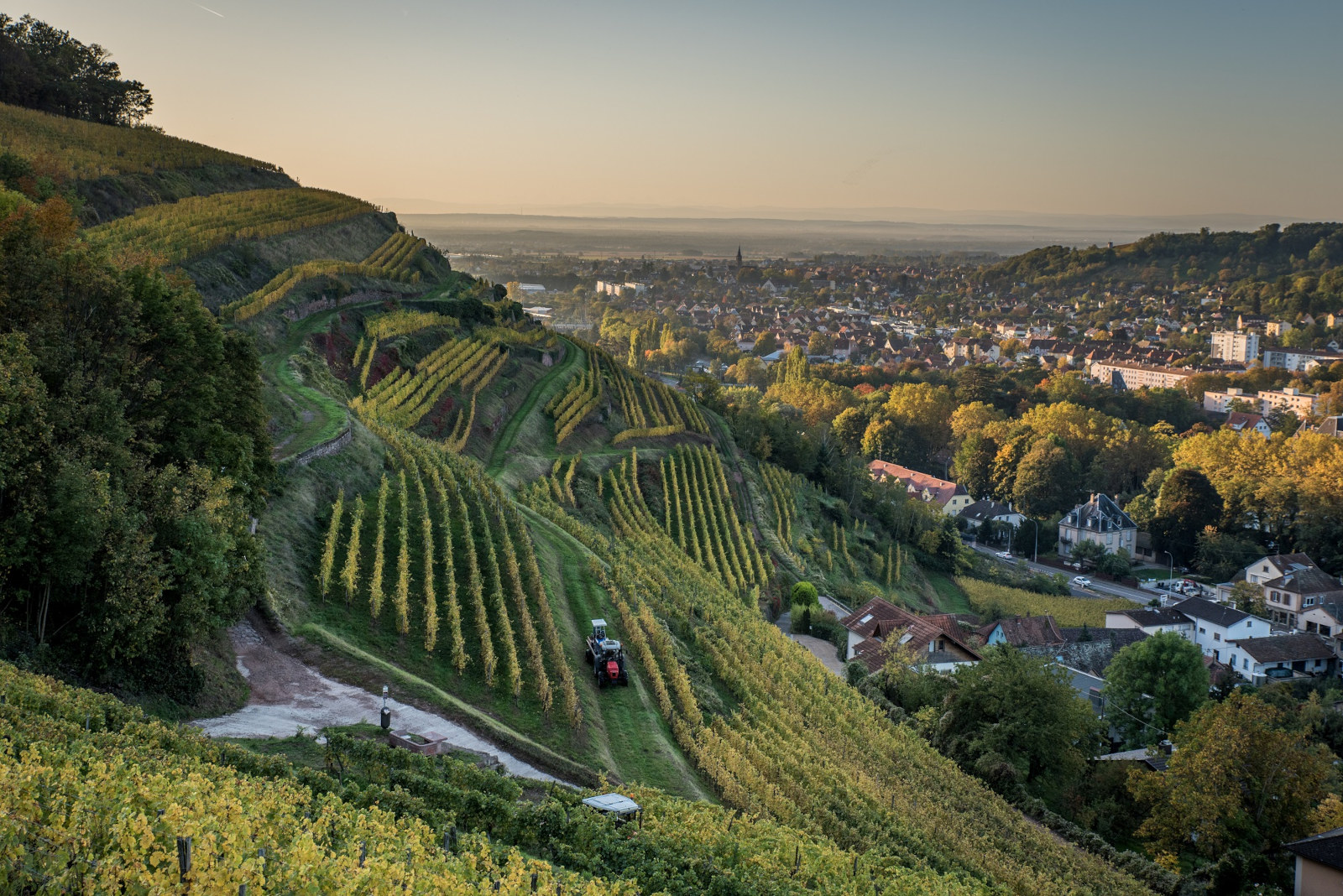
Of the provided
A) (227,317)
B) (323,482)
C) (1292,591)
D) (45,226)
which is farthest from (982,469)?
(45,226)

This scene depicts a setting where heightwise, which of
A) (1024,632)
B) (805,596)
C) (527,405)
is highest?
(527,405)

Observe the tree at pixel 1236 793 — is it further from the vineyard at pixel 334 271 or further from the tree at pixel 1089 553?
the tree at pixel 1089 553

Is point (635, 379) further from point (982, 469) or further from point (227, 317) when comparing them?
point (982, 469)

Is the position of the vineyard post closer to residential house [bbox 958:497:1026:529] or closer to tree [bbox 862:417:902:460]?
residential house [bbox 958:497:1026:529]

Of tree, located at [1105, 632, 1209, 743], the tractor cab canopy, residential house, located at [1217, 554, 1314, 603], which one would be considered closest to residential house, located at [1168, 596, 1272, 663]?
residential house, located at [1217, 554, 1314, 603]

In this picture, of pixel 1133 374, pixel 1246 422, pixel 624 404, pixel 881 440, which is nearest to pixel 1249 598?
pixel 624 404

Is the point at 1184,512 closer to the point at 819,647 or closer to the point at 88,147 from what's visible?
the point at 819,647

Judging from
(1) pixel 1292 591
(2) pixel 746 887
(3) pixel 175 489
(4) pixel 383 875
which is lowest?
(1) pixel 1292 591
